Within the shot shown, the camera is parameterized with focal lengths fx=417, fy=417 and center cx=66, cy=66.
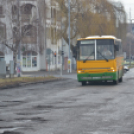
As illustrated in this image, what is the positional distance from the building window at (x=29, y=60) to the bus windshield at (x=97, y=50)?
36699 mm

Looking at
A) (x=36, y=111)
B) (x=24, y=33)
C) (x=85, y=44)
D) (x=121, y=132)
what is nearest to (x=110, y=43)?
(x=85, y=44)

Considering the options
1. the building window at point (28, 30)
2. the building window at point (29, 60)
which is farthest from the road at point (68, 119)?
the building window at point (29, 60)

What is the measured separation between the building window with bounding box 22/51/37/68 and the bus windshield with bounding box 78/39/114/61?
36.7 meters

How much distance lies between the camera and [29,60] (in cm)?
6112

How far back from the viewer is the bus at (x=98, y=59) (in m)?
24.0

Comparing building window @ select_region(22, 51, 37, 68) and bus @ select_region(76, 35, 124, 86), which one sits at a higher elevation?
bus @ select_region(76, 35, 124, 86)

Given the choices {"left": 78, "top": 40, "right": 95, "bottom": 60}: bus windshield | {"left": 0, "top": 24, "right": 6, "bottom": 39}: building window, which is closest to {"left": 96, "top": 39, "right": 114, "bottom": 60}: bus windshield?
{"left": 78, "top": 40, "right": 95, "bottom": 60}: bus windshield

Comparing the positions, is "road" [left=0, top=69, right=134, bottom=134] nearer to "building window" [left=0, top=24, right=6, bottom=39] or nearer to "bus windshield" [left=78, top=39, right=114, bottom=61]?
"bus windshield" [left=78, top=39, right=114, bottom=61]

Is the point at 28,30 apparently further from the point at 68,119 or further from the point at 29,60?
the point at 29,60

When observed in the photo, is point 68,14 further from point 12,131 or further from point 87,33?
point 12,131

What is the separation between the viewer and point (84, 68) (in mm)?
24250

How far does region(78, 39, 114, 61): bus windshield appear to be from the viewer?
24.1 metres

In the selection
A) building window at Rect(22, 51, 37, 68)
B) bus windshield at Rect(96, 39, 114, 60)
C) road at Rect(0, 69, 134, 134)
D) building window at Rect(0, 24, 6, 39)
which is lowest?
building window at Rect(22, 51, 37, 68)

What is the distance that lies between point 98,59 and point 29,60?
124 feet
